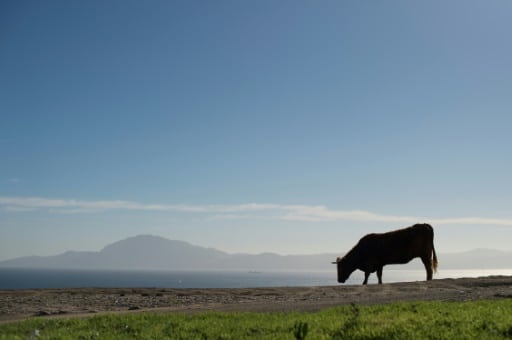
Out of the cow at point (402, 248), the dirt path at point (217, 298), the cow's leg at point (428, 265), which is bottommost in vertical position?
the dirt path at point (217, 298)

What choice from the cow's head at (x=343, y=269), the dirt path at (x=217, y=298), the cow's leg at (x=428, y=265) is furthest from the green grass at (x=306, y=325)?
the cow's head at (x=343, y=269)

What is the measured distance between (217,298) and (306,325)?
10.3m

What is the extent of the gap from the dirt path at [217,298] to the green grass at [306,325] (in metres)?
2.71

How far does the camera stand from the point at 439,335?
32.5ft

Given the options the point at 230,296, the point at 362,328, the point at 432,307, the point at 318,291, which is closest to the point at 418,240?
the point at 318,291

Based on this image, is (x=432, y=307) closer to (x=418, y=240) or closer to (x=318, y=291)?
(x=318, y=291)

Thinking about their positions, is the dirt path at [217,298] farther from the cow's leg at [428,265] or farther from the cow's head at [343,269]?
the cow's head at [343,269]

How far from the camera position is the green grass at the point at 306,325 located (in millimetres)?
10336

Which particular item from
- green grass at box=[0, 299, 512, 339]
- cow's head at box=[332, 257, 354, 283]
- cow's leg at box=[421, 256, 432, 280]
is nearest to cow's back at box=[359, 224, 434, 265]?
cow's leg at box=[421, 256, 432, 280]

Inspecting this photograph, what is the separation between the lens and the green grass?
10.3 metres

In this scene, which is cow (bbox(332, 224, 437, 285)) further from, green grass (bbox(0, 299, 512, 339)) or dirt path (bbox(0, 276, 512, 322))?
green grass (bbox(0, 299, 512, 339))

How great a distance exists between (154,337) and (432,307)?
8253 millimetres

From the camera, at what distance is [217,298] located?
20.4 m

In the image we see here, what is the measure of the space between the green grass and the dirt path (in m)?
2.71
